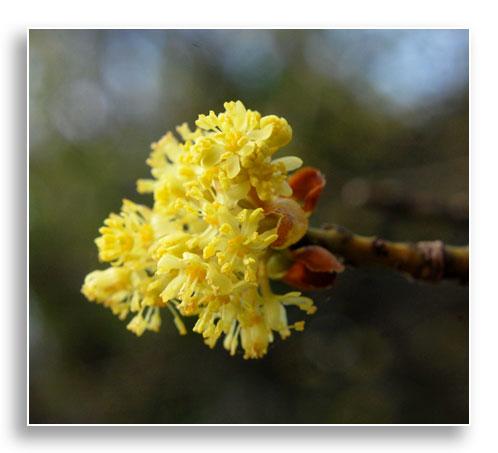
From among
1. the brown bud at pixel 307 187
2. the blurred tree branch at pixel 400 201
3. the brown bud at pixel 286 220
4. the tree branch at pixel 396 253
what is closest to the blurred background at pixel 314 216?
the blurred tree branch at pixel 400 201

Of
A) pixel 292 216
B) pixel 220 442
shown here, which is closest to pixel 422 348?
pixel 220 442

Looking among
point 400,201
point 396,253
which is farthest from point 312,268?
point 400,201

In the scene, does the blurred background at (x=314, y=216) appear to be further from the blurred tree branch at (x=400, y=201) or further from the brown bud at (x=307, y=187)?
the brown bud at (x=307, y=187)

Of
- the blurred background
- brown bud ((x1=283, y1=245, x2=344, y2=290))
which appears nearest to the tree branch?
brown bud ((x1=283, y1=245, x2=344, y2=290))

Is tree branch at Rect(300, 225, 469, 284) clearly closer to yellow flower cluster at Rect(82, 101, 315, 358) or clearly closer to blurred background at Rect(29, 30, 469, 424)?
yellow flower cluster at Rect(82, 101, 315, 358)

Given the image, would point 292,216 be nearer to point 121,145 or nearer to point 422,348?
point 422,348

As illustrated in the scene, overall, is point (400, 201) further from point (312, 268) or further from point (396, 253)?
point (312, 268)
